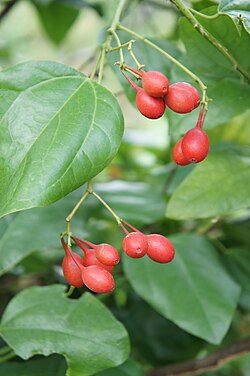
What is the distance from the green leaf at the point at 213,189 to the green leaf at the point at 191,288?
132 mm

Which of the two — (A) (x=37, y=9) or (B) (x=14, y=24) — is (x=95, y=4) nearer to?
(A) (x=37, y=9)

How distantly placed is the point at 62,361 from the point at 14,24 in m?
2.44

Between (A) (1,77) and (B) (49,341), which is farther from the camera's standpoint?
(B) (49,341)

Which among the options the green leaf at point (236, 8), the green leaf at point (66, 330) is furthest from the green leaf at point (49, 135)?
the green leaf at point (66, 330)

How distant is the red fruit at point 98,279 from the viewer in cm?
64

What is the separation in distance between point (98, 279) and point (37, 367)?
1.26ft

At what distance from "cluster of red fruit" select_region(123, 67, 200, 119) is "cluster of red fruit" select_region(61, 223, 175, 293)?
12cm

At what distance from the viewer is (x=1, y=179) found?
64 cm

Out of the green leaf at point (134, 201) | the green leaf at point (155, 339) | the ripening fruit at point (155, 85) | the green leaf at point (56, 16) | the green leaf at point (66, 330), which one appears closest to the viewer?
the ripening fruit at point (155, 85)

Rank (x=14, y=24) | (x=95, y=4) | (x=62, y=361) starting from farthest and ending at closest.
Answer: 1. (x=14, y=24)
2. (x=95, y=4)
3. (x=62, y=361)

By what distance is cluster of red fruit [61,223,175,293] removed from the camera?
637mm

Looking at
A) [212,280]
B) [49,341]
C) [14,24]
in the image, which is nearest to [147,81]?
[49,341]

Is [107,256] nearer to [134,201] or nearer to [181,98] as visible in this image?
[181,98]

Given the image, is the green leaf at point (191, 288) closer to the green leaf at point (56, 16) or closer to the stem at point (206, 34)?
the stem at point (206, 34)
